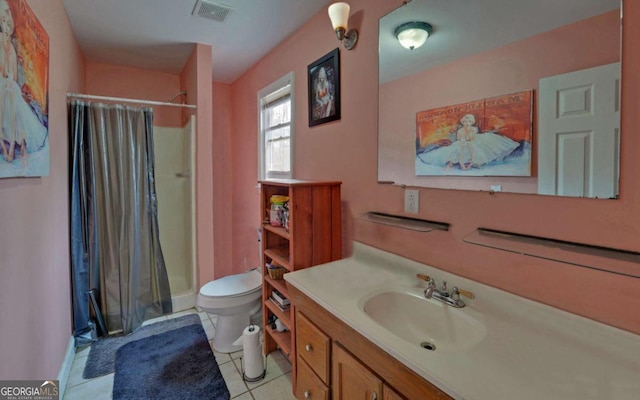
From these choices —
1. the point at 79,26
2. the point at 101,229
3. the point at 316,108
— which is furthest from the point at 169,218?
the point at 316,108

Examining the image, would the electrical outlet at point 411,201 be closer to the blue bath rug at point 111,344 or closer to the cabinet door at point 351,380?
the cabinet door at point 351,380

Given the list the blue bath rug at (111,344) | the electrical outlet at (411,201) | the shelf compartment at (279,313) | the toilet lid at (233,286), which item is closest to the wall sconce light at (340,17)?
the electrical outlet at (411,201)

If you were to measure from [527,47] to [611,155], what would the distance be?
45 centimetres

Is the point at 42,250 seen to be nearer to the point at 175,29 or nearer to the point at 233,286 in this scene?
the point at 233,286

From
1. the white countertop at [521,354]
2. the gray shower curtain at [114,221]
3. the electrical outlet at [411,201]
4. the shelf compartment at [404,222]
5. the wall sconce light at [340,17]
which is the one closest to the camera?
the white countertop at [521,354]

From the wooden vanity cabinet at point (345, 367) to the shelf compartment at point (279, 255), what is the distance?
0.30 m

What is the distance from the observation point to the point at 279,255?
193cm

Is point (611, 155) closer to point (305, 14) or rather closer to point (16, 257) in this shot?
point (305, 14)

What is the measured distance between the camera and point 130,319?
2.42 metres

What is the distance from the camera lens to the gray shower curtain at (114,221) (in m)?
2.23

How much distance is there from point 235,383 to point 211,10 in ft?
7.88

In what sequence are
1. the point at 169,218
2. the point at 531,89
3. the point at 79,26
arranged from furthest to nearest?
1. the point at 169,218
2. the point at 79,26
3. the point at 531,89

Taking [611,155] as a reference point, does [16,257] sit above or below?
below

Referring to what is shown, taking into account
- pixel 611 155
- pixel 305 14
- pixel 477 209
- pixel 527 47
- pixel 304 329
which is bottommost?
pixel 304 329
